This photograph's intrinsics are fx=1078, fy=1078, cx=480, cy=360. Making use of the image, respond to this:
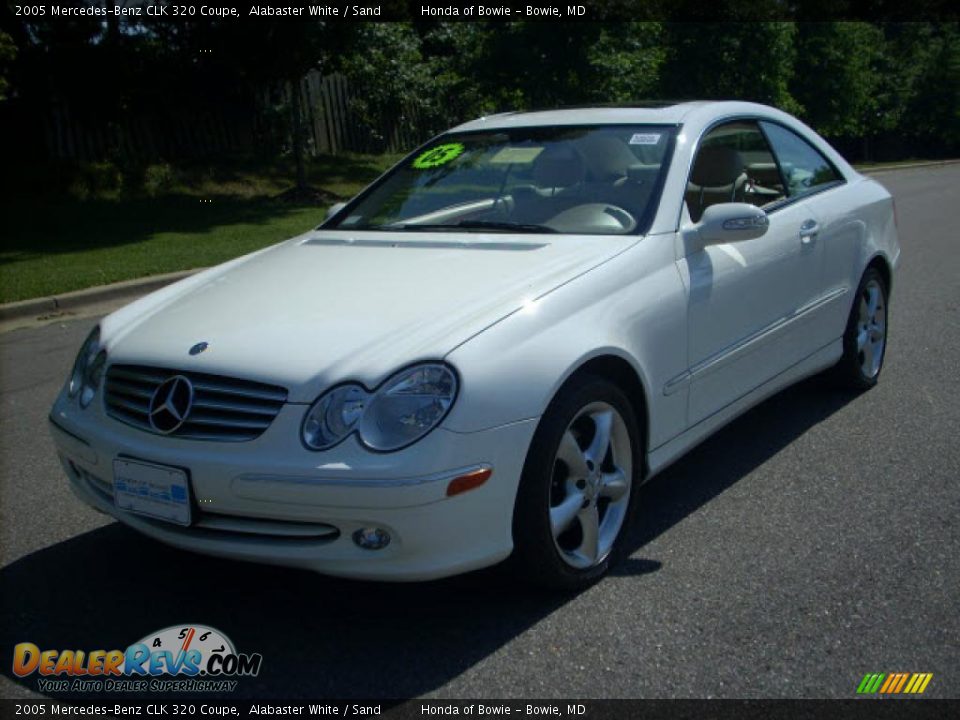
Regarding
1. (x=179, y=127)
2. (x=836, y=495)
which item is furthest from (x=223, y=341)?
(x=179, y=127)

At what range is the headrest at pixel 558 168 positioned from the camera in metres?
4.50

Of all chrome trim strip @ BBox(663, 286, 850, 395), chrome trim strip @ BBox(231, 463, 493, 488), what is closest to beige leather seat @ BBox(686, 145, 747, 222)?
chrome trim strip @ BBox(663, 286, 850, 395)

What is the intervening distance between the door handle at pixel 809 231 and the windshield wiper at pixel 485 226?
1335 millimetres

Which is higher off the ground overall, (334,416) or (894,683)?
(334,416)

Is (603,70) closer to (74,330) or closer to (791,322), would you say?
(74,330)

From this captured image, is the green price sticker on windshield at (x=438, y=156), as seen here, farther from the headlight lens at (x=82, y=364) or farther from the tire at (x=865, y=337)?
the tire at (x=865, y=337)

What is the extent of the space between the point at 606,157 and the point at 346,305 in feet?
4.95

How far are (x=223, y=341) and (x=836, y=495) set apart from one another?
2.47m

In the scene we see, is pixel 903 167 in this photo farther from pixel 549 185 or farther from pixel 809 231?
pixel 549 185

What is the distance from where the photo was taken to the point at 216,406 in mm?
3182

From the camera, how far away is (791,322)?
4727 millimetres

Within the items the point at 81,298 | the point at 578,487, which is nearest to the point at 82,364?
the point at 578,487

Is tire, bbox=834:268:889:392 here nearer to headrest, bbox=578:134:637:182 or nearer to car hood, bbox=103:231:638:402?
headrest, bbox=578:134:637:182

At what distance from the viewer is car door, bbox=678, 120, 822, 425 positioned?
4070 mm
